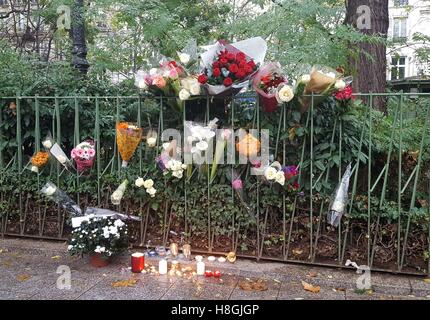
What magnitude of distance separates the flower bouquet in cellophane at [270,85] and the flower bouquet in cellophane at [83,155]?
1921 mm

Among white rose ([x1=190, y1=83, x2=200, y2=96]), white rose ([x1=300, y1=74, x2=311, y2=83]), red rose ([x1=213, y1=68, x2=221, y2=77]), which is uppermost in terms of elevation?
red rose ([x1=213, y1=68, x2=221, y2=77])

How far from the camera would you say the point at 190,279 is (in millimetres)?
3945

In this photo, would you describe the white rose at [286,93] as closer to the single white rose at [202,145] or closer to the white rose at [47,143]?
the single white rose at [202,145]

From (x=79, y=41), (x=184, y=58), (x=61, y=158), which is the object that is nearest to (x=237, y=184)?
(x=184, y=58)

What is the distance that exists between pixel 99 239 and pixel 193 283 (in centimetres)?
101

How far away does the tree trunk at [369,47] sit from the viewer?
221 inches

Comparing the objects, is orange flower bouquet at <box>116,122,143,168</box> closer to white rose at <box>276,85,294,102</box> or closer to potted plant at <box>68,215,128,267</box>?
potted plant at <box>68,215,128,267</box>

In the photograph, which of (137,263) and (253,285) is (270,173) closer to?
(253,285)

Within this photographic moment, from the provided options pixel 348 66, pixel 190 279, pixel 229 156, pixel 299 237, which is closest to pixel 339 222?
pixel 299 237

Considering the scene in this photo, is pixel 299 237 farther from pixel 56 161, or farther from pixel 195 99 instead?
pixel 56 161

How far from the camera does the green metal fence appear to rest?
4027mm

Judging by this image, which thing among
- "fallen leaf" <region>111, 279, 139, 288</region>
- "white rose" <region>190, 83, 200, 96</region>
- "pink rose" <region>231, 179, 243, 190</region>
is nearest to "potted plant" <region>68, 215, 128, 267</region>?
"fallen leaf" <region>111, 279, 139, 288</region>

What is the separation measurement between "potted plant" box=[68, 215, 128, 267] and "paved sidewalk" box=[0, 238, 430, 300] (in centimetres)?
13

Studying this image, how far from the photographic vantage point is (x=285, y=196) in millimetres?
4219
